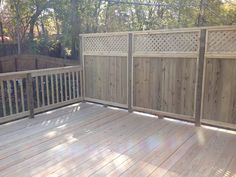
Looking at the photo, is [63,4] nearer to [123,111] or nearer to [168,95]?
[123,111]

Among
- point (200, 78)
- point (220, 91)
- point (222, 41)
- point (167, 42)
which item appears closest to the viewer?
point (222, 41)

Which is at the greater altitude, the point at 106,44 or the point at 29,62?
the point at 106,44

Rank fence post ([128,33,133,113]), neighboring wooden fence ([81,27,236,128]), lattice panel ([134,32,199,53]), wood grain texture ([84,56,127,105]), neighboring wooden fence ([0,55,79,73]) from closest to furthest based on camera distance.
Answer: neighboring wooden fence ([81,27,236,128]), lattice panel ([134,32,199,53]), fence post ([128,33,133,113]), wood grain texture ([84,56,127,105]), neighboring wooden fence ([0,55,79,73])

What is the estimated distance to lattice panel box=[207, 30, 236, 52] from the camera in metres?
3.33

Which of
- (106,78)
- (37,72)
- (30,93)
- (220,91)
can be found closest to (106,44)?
(106,78)

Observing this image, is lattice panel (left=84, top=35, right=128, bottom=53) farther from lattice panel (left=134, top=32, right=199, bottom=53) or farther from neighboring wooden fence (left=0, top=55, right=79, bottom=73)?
neighboring wooden fence (left=0, top=55, right=79, bottom=73)

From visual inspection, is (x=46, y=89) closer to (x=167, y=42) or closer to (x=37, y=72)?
(x=37, y=72)

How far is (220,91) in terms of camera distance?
3.54 metres

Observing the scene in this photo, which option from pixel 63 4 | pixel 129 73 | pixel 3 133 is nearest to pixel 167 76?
pixel 129 73

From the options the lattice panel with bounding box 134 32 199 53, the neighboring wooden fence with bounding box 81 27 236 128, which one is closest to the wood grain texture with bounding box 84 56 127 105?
the neighboring wooden fence with bounding box 81 27 236 128

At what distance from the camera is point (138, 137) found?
3410 millimetres

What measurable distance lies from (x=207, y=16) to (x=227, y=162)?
726 cm

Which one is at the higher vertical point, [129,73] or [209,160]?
[129,73]

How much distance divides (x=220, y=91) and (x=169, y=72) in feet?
2.90
